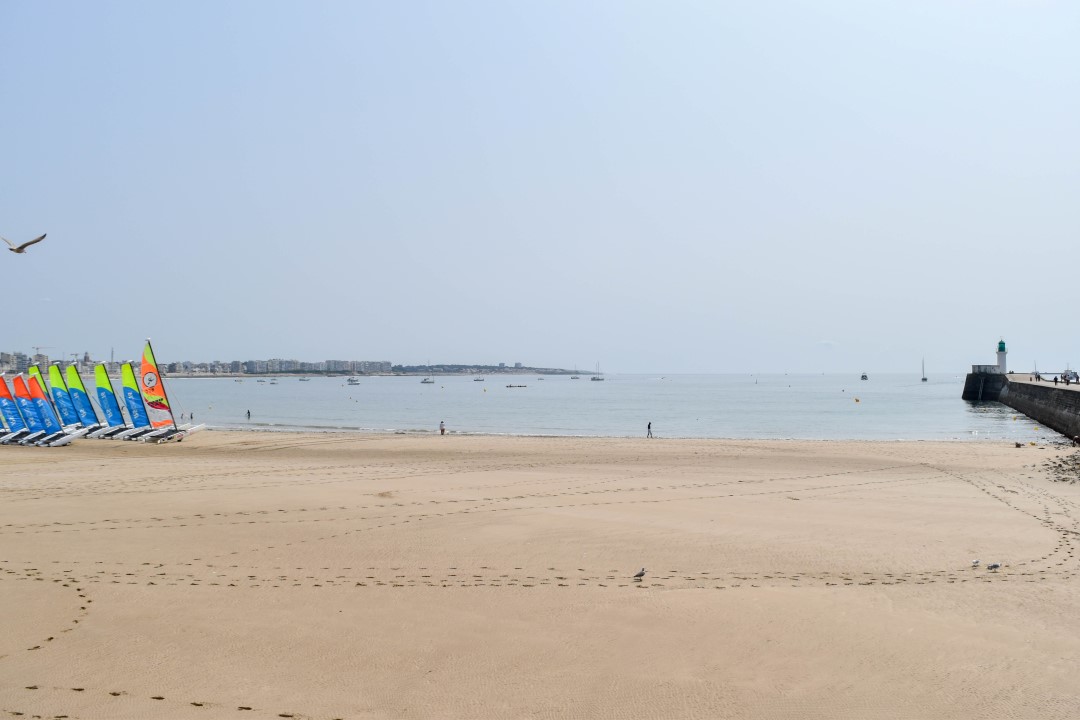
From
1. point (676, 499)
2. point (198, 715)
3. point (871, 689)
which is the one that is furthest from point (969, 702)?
point (676, 499)

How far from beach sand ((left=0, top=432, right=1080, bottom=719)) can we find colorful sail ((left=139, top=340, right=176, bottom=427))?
693 inches

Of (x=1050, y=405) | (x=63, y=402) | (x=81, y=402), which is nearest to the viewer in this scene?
(x=63, y=402)

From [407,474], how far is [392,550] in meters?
10.4

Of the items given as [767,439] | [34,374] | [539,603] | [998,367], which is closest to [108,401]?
[34,374]

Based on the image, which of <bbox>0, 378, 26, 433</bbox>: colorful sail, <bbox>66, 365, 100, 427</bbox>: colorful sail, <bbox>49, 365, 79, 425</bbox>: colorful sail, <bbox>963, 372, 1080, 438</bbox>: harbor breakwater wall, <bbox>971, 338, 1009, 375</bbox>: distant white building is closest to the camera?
<bbox>0, 378, 26, 433</bbox>: colorful sail

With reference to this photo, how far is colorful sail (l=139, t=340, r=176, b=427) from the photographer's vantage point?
33750mm

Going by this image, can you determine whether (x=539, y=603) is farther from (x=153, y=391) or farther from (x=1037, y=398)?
(x=1037, y=398)

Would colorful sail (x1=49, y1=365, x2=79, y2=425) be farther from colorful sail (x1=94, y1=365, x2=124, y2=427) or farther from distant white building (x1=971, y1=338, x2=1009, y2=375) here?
distant white building (x1=971, y1=338, x2=1009, y2=375)

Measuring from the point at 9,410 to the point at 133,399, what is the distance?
18.1 ft

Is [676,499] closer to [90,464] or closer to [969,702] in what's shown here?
[969,702]

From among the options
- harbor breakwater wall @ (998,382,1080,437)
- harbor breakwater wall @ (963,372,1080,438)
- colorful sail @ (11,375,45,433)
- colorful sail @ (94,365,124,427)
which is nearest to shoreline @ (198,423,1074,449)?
harbor breakwater wall @ (998,382,1080,437)

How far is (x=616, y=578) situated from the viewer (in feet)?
30.3

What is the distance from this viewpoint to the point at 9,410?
35.3m

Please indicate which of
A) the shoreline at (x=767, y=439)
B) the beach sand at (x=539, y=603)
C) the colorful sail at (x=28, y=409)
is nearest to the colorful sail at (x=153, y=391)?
the colorful sail at (x=28, y=409)
